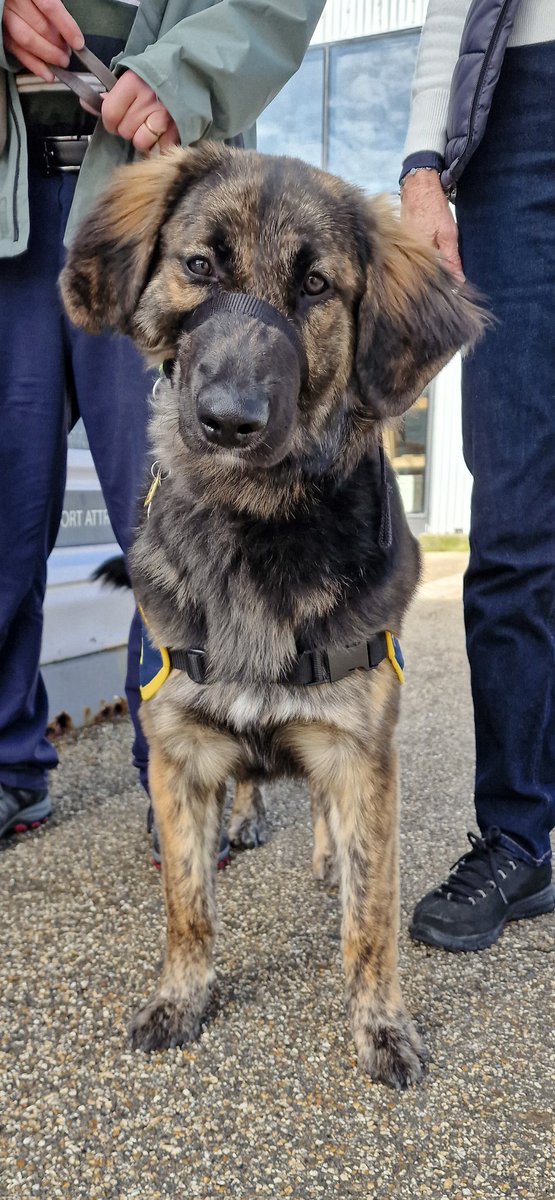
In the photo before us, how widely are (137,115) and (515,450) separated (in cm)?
114

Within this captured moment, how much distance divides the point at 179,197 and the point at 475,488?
3.17 feet

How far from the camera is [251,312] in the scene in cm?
165

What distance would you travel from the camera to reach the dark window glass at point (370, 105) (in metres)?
8.40

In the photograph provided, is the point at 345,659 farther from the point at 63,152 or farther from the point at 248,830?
the point at 63,152

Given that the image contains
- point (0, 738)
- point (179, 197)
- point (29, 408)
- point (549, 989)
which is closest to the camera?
point (179, 197)

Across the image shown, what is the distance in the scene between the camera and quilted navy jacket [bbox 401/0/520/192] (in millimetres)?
2027

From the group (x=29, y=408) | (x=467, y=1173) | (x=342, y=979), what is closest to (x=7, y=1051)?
(x=342, y=979)

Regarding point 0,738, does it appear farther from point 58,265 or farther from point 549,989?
point 549,989

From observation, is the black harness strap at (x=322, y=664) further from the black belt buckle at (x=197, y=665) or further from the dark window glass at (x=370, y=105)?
the dark window glass at (x=370, y=105)

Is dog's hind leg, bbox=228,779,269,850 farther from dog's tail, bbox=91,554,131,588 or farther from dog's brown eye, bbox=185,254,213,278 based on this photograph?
dog's brown eye, bbox=185,254,213,278

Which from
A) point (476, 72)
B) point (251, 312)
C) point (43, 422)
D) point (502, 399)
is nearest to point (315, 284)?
point (251, 312)

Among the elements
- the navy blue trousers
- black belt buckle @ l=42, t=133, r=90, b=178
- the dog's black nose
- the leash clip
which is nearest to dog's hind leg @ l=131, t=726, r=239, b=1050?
the leash clip

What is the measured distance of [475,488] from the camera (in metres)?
2.29

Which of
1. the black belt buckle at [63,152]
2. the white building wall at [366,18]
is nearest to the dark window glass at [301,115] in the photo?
the white building wall at [366,18]
